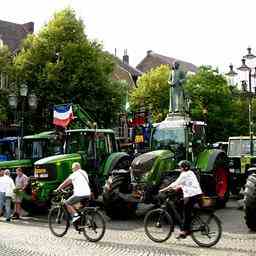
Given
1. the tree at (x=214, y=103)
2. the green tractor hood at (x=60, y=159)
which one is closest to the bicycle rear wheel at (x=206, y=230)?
the green tractor hood at (x=60, y=159)

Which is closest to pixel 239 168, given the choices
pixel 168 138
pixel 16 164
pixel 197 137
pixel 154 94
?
pixel 197 137

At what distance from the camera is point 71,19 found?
34.8 metres

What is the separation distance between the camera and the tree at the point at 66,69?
33.4m

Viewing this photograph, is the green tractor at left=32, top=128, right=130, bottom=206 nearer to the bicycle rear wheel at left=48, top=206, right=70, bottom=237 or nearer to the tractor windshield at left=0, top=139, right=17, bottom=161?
the bicycle rear wheel at left=48, top=206, right=70, bottom=237

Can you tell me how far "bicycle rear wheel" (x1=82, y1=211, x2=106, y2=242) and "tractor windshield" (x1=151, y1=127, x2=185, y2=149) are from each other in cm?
475

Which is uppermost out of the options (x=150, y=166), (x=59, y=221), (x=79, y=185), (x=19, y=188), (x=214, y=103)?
(x=214, y=103)

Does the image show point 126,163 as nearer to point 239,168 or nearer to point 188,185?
point 239,168

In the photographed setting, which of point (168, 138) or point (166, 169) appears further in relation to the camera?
point (168, 138)

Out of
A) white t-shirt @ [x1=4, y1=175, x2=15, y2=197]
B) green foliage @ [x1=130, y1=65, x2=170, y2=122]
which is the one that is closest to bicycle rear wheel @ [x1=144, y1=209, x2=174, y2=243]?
white t-shirt @ [x1=4, y1=175, x2=15, y2=197]

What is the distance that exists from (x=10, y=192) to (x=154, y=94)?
3231 cm

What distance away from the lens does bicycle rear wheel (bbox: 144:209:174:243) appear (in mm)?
Result: 11664

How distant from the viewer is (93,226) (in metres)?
12.2

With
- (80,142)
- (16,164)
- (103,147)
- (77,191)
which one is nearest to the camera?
(77,191)

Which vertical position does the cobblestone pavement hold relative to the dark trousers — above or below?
below
